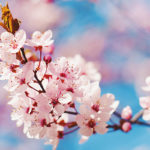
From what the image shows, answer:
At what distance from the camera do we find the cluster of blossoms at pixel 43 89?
0.72m

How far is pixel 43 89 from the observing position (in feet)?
2.54

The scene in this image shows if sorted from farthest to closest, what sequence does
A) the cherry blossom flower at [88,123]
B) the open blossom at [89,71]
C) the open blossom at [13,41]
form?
the open blossom at [89,71] → the cherry blossom flower at [88,123] → the open blossom at [13,41]

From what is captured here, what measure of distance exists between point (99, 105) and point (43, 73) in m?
0.28

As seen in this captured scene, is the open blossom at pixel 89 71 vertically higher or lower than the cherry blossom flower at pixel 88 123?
higher

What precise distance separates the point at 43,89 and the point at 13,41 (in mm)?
183

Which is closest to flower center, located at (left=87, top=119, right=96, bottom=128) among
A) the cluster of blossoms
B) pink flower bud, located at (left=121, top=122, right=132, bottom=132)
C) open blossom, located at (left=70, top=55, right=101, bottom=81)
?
the cluster of blossoms

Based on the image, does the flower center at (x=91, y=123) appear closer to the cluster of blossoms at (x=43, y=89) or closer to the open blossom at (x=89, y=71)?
the cluster of blossoms at (x=43, y=89)

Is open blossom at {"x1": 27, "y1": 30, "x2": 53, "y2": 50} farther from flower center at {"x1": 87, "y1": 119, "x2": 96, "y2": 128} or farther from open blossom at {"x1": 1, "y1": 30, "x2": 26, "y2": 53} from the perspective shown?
flower center at {"x1": 87, "y1": 119, "x2": 96, "y2": 128}

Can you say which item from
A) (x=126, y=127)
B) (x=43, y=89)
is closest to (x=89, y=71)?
(x=126, y=127)

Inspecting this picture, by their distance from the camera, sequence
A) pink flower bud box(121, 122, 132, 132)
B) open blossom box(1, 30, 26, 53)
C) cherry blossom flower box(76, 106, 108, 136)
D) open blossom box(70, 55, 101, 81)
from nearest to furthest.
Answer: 1. open blossom box(1, 30, 26, 53)
2. cherry blossom flower box(76, 106, 108, 136)
3. pink flower bud box(121, 122, 132, 132)
4. open blossom box(70, 55, 101, 81)

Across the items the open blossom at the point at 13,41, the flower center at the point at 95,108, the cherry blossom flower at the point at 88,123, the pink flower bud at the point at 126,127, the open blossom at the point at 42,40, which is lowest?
the cherry blossom flower at the point at 88,123

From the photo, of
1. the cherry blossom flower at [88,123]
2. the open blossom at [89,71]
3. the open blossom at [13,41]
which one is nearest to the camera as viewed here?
the open blossom at [13,41]

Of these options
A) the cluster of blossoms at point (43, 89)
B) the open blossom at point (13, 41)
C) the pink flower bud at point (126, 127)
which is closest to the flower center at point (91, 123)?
the cluster of blossoms at point (43, 89)

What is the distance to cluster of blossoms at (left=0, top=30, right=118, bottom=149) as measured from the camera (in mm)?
722
